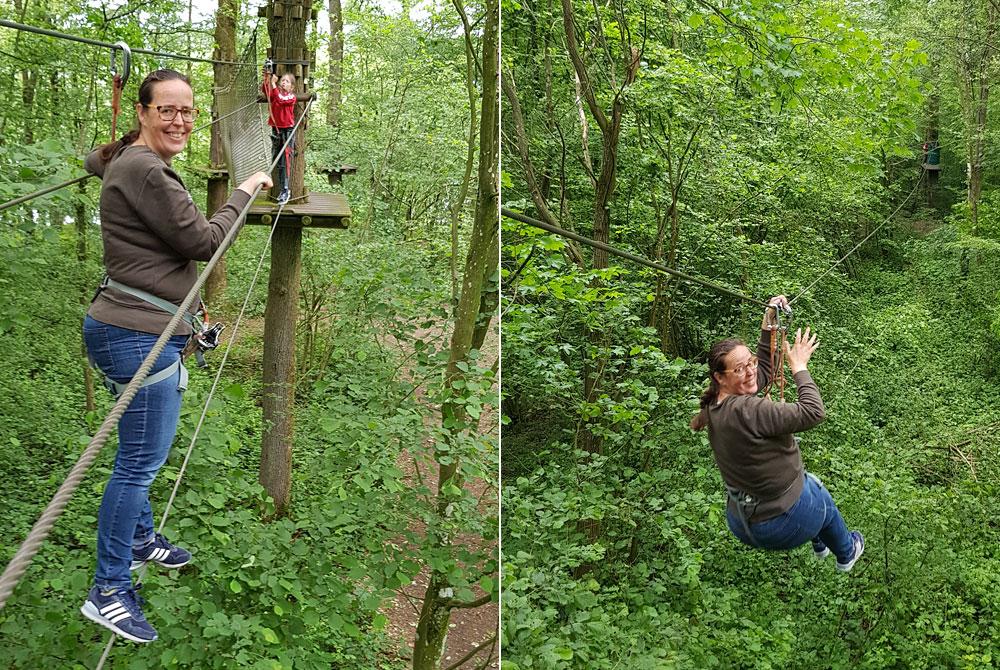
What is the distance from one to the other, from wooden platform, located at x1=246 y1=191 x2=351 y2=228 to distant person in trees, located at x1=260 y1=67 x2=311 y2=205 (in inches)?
3.0

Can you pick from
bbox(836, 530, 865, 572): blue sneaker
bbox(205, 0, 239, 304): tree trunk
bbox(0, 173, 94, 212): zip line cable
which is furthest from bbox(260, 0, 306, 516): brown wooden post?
bbox(836, 530, 865, 572): blue sneaker

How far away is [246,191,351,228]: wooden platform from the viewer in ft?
14.1

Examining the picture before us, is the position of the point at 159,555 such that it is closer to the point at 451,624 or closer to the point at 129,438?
the point at 129,438

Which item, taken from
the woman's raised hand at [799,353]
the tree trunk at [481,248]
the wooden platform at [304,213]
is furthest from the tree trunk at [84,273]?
the woman's raised hand at [799,353]

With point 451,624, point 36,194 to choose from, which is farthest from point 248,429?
point 36,194

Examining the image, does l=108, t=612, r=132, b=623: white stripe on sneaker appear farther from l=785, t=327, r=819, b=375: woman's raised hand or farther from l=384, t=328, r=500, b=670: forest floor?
l=384, t=328, r=500, b=670: forest floor

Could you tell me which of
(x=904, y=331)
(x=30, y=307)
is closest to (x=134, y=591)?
(x=30, y=307)

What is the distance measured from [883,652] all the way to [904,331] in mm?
4724

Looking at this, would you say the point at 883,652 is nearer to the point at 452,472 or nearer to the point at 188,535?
the point at 452,472

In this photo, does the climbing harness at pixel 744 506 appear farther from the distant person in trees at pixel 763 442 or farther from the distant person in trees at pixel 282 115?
the distant person in trees at pixel 282 115

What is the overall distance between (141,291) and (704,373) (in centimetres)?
506

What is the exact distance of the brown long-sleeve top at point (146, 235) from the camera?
1642mm

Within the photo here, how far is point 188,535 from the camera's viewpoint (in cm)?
364

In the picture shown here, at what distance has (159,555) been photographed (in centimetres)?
206
